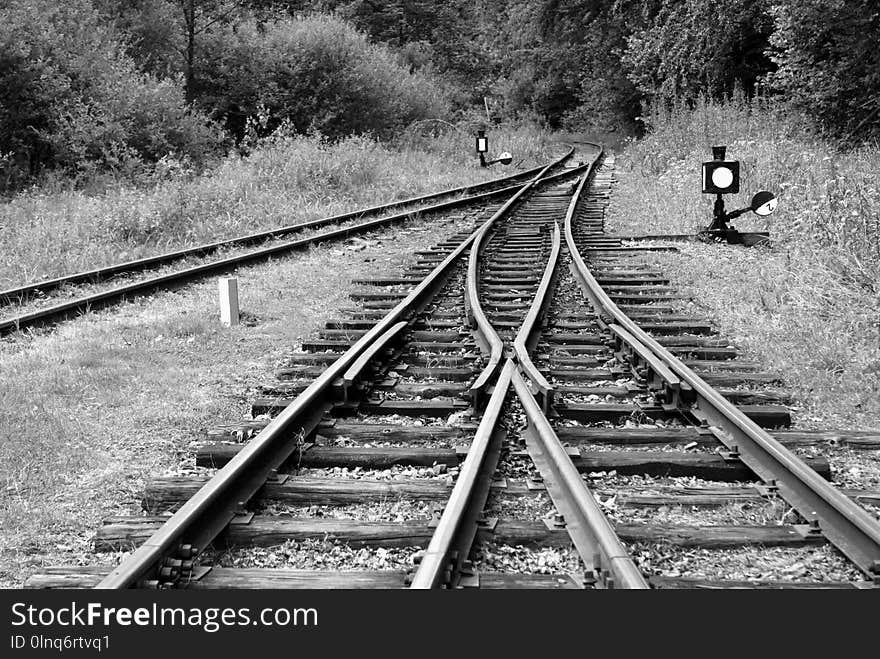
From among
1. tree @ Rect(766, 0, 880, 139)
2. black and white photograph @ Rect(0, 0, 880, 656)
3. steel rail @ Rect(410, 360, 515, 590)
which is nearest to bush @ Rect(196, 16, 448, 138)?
black and white photograph @ Rect(0, 0, 880, 656)

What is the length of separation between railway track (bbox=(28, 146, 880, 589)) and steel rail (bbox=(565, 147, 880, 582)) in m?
0.01

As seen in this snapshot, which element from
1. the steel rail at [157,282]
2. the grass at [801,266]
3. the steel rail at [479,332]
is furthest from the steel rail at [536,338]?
the steel rail at [157,282]

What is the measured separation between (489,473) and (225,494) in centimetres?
119

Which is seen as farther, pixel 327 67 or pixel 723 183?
pixel 327 67

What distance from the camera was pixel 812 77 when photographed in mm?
15375

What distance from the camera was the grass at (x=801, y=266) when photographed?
5.59m

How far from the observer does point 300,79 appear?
2803 centimetres

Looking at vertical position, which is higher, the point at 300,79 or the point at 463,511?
the point at 300,79

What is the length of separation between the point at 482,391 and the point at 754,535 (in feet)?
6.36

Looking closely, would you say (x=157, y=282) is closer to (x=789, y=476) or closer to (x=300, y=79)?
(x=789, y=476)

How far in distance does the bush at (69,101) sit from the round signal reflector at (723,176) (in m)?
13.2

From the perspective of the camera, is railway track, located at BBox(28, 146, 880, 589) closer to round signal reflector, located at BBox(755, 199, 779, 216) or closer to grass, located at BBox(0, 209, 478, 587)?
grass, located at BBox(0, 209, 478, 587)

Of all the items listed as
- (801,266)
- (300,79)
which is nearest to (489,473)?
(801,266)
